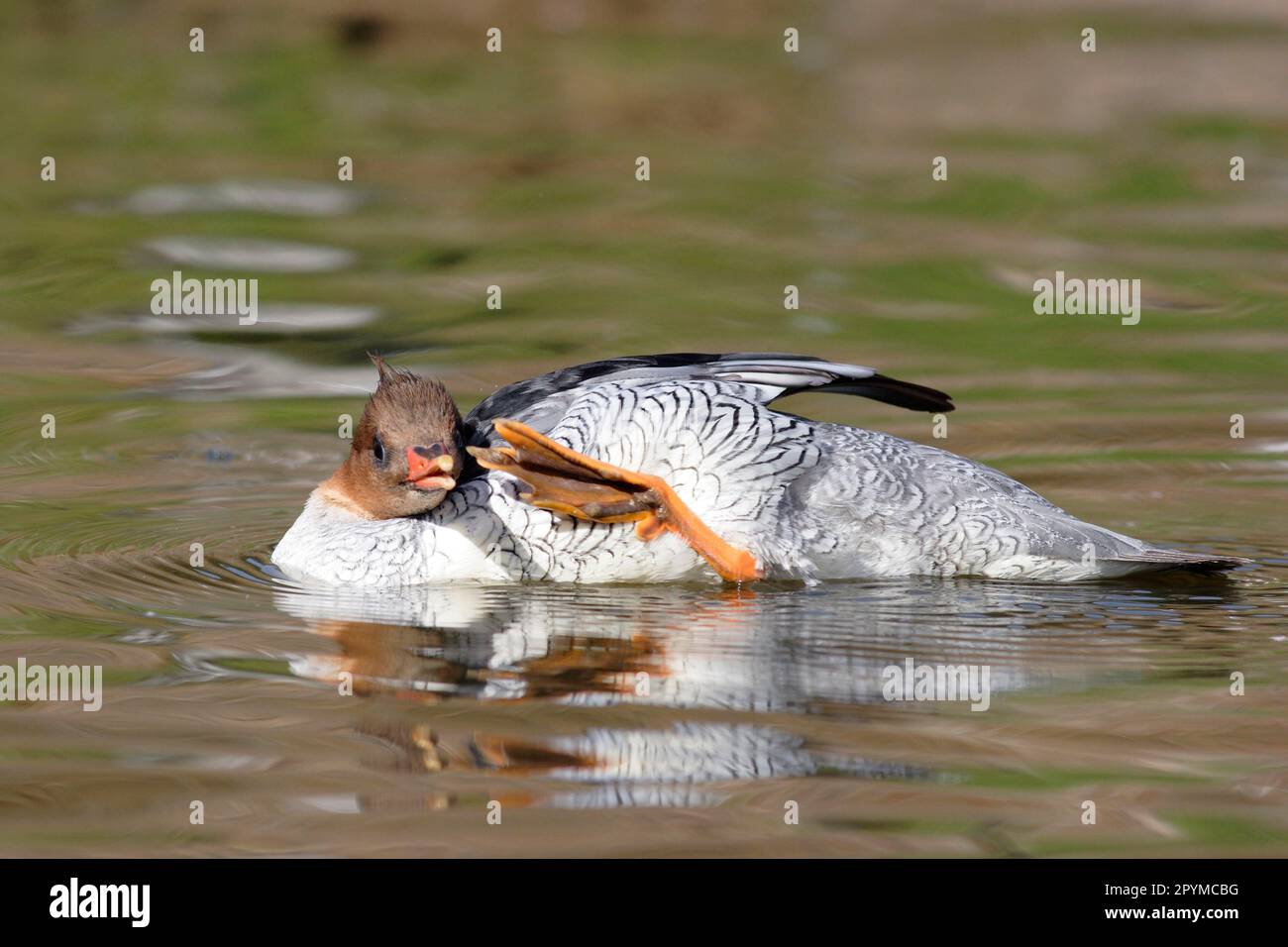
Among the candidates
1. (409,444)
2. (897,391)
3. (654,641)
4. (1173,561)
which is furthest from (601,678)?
(1173,561)

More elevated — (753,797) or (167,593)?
(167,593)

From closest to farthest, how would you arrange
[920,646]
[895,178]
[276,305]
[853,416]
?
[920,646], [853,416], [276,305], [895,178]

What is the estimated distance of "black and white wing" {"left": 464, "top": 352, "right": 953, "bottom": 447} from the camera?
6.64 m

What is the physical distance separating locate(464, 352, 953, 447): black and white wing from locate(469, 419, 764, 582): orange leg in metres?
0.38

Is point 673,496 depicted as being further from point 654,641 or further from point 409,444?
point 409,444

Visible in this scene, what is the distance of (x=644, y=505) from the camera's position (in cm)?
638

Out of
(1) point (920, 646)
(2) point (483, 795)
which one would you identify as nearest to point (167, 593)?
(2) point (483, 795)

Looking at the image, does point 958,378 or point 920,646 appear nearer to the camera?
point 920,646

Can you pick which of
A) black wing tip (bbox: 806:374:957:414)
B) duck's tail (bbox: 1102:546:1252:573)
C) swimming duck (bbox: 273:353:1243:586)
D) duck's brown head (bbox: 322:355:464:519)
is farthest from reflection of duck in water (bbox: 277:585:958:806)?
duck's tail (bbox: 1102:546:1252:573)

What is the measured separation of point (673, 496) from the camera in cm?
638

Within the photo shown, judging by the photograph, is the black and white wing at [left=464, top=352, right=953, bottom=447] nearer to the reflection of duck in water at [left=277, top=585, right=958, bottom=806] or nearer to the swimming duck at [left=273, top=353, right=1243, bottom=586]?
the swimming duck at [left=273, top=353, right=1243, bottom=586]

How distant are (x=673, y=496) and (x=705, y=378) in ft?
1.70

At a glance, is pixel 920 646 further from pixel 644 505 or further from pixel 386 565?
pixel 386 565

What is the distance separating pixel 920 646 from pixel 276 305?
242 inches
